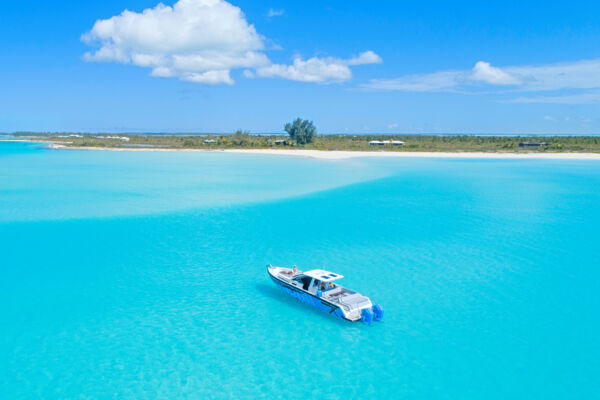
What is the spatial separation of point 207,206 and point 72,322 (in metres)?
26.9

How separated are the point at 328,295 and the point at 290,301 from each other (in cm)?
290

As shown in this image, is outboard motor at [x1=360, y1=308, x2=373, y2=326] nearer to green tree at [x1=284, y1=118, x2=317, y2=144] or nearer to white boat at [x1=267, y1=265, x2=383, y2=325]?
white boat at [x1=267, y1=265, x2=383, y2=325]

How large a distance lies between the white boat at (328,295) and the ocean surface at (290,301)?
1.91ft

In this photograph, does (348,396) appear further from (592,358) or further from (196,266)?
(196,266)

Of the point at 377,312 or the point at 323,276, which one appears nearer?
the point at 377,312

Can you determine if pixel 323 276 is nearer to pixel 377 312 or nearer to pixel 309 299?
pixel 309 299

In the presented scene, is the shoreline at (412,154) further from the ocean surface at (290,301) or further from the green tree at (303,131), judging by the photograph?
the ocean surface at (290,301)

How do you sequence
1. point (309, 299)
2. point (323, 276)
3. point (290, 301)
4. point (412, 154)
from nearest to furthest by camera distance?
point (323, 276)
point (309, 299)
point (290, 301)
point (412, 154)

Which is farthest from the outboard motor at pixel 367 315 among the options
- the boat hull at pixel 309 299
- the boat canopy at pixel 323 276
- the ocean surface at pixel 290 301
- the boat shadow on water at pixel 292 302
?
the boat canopy at pixel 323 276

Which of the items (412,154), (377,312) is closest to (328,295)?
(377,312)

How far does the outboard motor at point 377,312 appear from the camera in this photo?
20344 millimetres

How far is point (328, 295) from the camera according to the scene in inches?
827

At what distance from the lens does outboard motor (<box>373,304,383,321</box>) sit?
20.3m

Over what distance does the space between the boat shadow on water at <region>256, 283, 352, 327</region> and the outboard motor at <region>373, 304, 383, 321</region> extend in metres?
1.17
